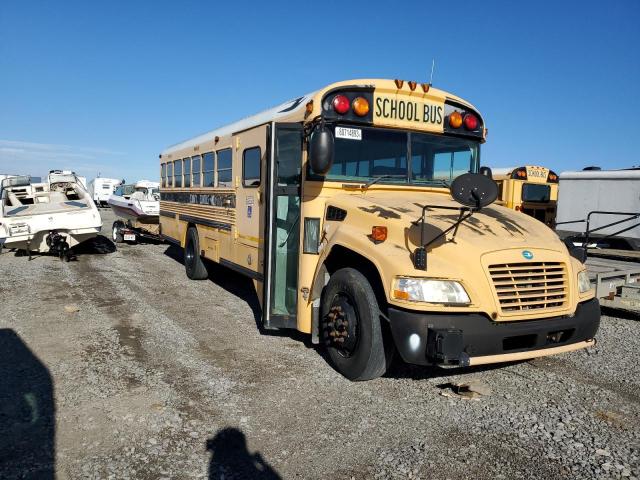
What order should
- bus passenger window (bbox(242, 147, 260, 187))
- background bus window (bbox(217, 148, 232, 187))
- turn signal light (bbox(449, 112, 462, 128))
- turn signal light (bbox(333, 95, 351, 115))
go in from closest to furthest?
turn signal light (bbox(333, 95, 351, 115)) → turn signal light (bbox(449, 112, 462, 128)) → bus passenger window (bbox(242, 147, 260, 187)) → background bus window (bbox(217, 148, 232, 187))

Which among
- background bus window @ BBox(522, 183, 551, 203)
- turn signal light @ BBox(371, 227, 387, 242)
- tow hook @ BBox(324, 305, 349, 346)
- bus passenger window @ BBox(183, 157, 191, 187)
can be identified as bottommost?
tow hook @ BBox(324, 305, 349, 346)

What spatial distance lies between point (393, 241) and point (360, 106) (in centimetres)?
150

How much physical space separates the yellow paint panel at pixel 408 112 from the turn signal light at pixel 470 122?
0.32 metres

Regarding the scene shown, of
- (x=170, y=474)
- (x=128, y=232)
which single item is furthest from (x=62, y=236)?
(x=170, y=474)

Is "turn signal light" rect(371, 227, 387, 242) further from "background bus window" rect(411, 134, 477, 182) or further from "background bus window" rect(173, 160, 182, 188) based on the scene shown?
"background bus window" rect(173, 160, 182, 188)

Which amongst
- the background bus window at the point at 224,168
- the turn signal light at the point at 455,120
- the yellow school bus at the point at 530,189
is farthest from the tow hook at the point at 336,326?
the yellow school bus at the point at 530,189

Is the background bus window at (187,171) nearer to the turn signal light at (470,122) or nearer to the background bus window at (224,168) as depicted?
the background bus window at (224,168)

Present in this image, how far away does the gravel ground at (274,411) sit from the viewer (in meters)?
2.88

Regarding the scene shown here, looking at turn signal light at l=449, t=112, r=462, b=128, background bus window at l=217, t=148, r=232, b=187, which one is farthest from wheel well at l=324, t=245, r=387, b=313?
background bus window at l=217, t=148, r=232, b=187

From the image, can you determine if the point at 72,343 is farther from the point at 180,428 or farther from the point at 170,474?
the point at 170,474

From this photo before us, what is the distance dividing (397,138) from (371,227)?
1.22 meters

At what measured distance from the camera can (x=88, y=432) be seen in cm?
320

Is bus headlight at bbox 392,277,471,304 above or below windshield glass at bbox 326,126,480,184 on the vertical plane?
below

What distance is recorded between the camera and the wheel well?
3891 millimetres
